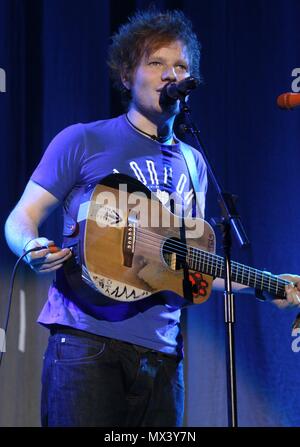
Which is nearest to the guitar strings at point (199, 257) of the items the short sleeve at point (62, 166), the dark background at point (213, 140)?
the short sleeve at point (62, 166)

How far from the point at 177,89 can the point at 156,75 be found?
324 millimetres

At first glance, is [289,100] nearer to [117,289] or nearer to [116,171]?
[116,171]

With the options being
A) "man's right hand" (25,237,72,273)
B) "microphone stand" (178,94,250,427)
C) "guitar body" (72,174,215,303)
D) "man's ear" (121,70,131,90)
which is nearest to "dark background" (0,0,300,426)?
"man's ear" (121,70,131,90)

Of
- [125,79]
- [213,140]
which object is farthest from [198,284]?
[213,140]

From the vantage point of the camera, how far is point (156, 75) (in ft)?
8.16

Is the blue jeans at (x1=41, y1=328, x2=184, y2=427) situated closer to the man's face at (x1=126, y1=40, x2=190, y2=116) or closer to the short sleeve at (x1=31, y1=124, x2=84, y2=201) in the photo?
the short sleeve at (x1=31, y1=124, x2=84, y2=201)

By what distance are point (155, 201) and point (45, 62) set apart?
1.16 m

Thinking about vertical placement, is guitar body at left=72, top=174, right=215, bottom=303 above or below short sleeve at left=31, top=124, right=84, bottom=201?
below

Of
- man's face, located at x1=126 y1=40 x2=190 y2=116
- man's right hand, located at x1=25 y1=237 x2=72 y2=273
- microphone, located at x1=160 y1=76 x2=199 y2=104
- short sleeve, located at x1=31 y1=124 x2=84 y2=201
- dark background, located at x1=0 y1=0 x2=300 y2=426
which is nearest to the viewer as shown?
man's right hand, located at x1=25 y1=237 x2=72 y2=273

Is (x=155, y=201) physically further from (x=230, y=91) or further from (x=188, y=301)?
(x=230, y=91)

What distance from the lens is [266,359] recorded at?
10.9 ft

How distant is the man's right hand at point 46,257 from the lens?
6.50 feet

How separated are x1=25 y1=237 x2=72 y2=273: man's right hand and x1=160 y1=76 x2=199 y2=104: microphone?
611mm

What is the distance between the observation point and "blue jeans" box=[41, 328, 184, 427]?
206 centimetres
